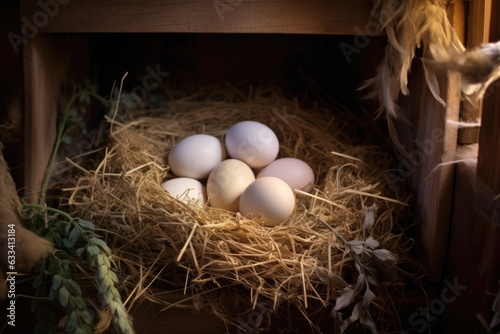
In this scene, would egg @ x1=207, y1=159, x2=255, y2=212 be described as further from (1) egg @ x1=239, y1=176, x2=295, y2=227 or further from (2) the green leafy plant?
(2) the green leafy plant

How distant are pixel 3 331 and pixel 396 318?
3.01ft

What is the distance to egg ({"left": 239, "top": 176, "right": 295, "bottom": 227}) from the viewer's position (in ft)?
5.08

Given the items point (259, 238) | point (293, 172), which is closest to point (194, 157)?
point (293, 172)

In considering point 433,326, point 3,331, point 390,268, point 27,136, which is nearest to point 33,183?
point 27,136

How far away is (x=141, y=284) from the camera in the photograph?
1421 mm

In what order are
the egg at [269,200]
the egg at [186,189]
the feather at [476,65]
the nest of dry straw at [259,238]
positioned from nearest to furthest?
the feather at [476,65]
the nest of dry straw at [259,238]
the egg at [269,200]
the egg at [186,189]

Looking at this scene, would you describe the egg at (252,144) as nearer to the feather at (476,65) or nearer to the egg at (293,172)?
the egg at (293,172)

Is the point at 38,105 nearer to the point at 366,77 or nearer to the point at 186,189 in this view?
the point at 186,189

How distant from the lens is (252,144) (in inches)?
68.4

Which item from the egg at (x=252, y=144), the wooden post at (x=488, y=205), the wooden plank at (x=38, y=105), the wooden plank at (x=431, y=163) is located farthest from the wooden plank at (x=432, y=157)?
the wooden plank at (x=38, y=105)

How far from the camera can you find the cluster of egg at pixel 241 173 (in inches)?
61.6

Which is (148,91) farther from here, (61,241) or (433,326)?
(433,326)

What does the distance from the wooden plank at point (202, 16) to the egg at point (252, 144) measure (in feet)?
0.96

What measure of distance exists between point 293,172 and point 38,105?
72cm
